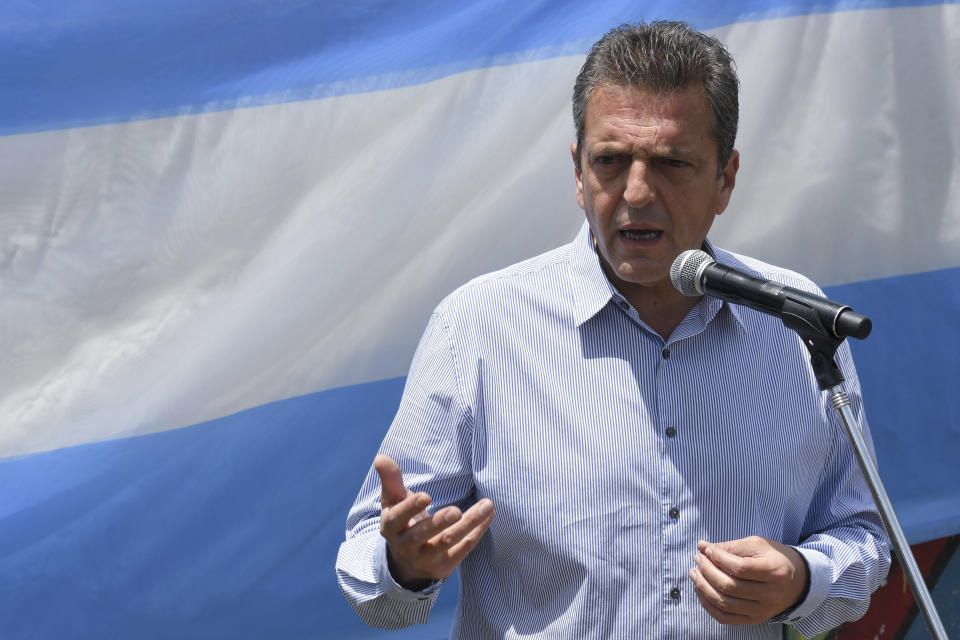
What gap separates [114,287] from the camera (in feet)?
6.16

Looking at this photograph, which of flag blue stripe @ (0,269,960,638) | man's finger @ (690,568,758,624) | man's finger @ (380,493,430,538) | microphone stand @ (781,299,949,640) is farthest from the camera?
flag blue stripe @ (0,269,960,638)

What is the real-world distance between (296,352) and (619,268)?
2.54 ft

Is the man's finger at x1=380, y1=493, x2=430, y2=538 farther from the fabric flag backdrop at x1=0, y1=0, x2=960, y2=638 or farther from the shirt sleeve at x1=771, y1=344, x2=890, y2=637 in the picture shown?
the fabric flag backdrop at x1=0, y1=0, x2=960, y2=638

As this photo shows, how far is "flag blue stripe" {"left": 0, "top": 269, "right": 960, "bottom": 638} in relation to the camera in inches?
70.5

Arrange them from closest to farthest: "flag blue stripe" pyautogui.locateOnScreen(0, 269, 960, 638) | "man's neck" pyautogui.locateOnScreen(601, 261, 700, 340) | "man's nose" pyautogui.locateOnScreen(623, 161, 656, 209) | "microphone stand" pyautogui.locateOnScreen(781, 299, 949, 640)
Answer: "microphone stand" pyautogui.locateOnScreen(781, 299, 949, 640) < "man's nose" pyautogui.locateOnScreen(623, 161, 656, 209) < "man's neck" pyautogui.locateOnScreen(601, 261, 700, 340) < "flag blue stripe" pyautogui.locateOnScreen(0, 269, 960, 638)

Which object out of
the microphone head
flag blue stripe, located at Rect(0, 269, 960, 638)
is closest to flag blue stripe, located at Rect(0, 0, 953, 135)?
flag blue stripe, located at Rect(0, 269, 960, 638)

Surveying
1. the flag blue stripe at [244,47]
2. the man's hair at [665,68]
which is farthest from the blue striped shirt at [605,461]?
the flag blue stripe at [244,47]

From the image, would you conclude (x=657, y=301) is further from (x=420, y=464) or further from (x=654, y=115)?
(x=420, y=464)

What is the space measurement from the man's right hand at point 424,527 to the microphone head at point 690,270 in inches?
14.5

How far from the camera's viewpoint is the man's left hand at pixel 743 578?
1302mm

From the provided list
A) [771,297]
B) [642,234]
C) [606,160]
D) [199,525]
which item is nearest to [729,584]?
[771,297]

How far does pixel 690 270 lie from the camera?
1233mm

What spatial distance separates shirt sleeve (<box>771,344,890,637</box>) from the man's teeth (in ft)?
1.16

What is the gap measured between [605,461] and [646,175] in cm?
42
